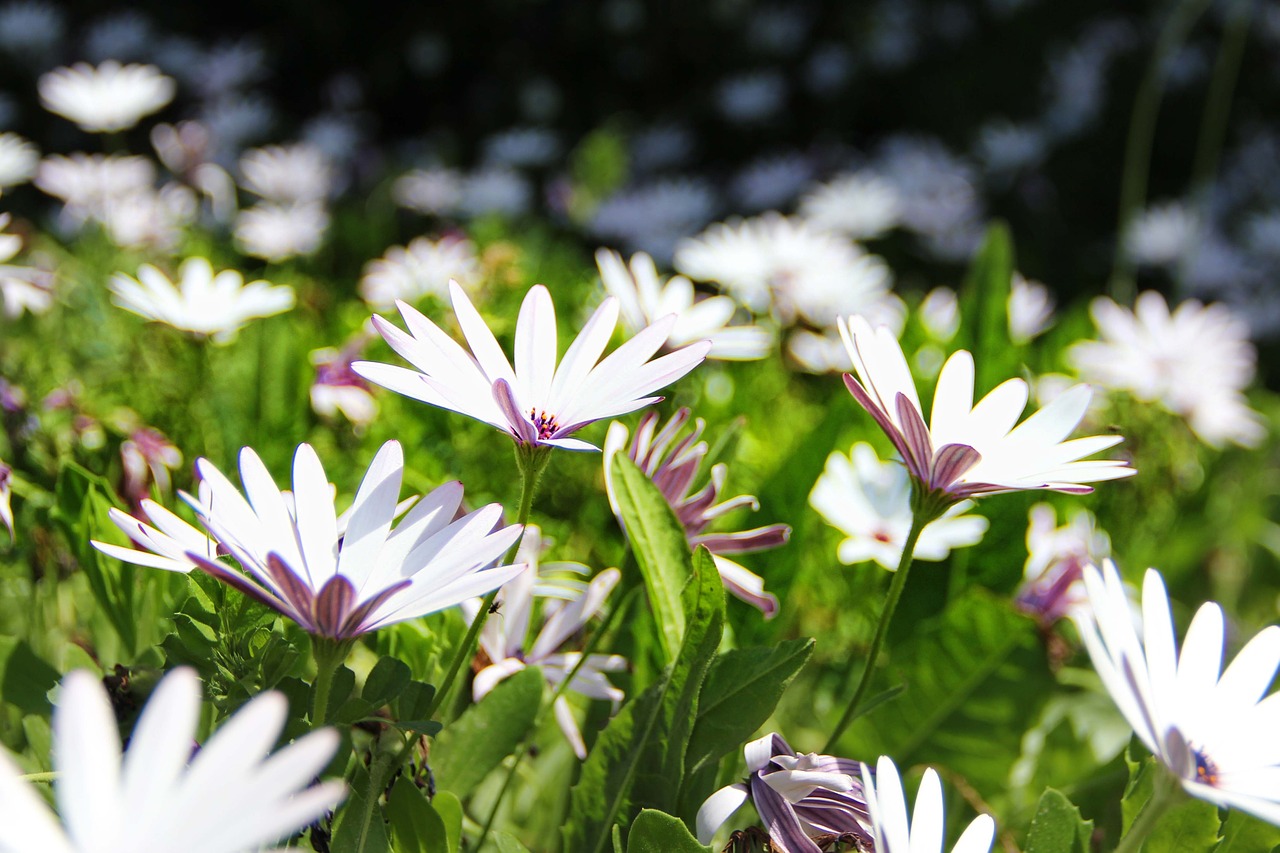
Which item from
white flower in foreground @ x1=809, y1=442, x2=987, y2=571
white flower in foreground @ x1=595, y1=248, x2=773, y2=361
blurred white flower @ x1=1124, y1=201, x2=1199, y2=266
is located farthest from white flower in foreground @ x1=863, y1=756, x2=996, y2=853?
blurred white flower @ x1=1124, y1=201, x2=1199, y2=266

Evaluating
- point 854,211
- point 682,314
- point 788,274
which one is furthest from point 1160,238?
point 682,314

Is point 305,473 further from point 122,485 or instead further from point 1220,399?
point 1220,399

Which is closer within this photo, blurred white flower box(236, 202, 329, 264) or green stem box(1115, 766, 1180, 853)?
green stem box(1115, 766, 1180, 853)

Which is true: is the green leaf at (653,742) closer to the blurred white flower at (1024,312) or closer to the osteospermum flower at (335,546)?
the osteospermum flower at (335,546)

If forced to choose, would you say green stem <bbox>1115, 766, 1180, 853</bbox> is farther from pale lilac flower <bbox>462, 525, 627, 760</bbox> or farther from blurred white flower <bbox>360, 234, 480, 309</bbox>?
blurred white flower <bbox>360, 234, 480, 309</bbox>

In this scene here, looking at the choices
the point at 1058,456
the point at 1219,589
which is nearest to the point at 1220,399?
the point at 1219,589

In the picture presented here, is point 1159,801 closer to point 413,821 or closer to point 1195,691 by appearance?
point 1195,691

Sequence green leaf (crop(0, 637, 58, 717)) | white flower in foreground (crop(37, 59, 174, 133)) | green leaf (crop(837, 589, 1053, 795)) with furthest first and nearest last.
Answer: white flower in foreground (crop(37, 59, 174, 133)) → green leaf (crop(837, 589, 1053, 795)) → green leaf (crop(0, 637, 58, 717))
